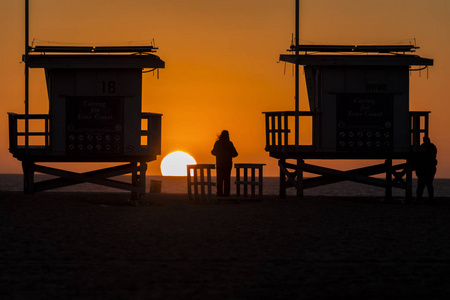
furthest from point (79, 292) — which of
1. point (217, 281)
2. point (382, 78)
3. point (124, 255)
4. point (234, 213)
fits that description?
point (382, 78)

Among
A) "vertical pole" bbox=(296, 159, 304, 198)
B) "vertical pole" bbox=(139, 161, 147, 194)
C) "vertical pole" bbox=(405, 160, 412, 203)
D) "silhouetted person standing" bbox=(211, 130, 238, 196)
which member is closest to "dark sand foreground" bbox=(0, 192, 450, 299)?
"silhouetted person standing" bbox=(211, 130, 238, 196)

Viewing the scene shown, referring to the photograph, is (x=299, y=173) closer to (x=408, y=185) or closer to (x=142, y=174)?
(x=408, y=185)

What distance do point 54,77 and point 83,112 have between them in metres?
1.50

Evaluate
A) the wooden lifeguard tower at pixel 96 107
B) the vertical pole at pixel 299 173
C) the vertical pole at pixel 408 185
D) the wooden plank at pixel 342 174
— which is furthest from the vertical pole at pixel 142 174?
the vertical pole at pixel 408 185

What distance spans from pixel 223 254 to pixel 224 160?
1273 centimetres

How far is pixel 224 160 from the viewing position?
24938mm

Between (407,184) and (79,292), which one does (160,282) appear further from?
(407,184)

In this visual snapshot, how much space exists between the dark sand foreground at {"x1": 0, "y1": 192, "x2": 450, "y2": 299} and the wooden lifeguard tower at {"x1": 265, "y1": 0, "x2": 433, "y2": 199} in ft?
16.0

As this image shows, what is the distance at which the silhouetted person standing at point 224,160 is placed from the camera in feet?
81.9

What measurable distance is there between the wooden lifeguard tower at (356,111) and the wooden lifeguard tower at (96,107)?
431 cm

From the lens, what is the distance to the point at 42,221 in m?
17.5

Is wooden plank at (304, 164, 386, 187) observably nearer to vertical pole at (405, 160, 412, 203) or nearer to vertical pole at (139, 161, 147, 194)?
vertical pole at (405, 160, 412, 203)

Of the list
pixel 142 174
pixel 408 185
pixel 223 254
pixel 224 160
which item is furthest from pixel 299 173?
pixel 223 254

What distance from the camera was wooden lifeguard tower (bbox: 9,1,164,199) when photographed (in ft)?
81.6
